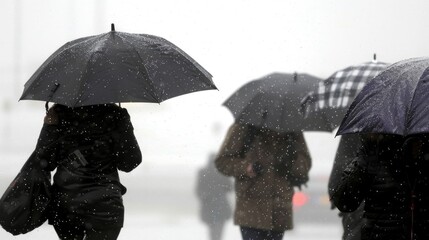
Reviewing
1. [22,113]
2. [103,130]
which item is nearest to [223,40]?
[22,113]

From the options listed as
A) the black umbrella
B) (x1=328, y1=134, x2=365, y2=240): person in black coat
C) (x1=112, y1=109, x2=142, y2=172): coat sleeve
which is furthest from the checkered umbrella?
(x1=112, y1=109, x2=142, y2=172): coat sleeve

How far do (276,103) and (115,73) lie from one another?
2322mm

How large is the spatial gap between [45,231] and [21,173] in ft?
23.9

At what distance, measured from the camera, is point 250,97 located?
842cm

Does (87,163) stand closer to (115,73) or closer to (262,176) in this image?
(115,73)

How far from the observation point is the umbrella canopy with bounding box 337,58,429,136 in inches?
207

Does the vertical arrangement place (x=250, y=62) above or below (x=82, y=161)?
below

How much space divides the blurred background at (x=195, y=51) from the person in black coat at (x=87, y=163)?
30.8ft

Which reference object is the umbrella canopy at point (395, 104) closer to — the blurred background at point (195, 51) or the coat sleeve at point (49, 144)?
the coat sleeve at point (49, 144)

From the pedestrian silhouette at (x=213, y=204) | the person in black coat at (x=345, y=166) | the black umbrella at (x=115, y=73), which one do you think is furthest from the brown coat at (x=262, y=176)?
the pedestrian silhouette at (x=213, y=204)

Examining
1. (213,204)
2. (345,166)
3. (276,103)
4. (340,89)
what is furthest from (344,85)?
(213,204)

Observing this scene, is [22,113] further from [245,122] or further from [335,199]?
[335,199]

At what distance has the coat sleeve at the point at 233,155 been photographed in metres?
8.01

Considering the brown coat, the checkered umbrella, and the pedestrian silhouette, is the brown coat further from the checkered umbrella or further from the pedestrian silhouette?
the pedestrian silhouette
